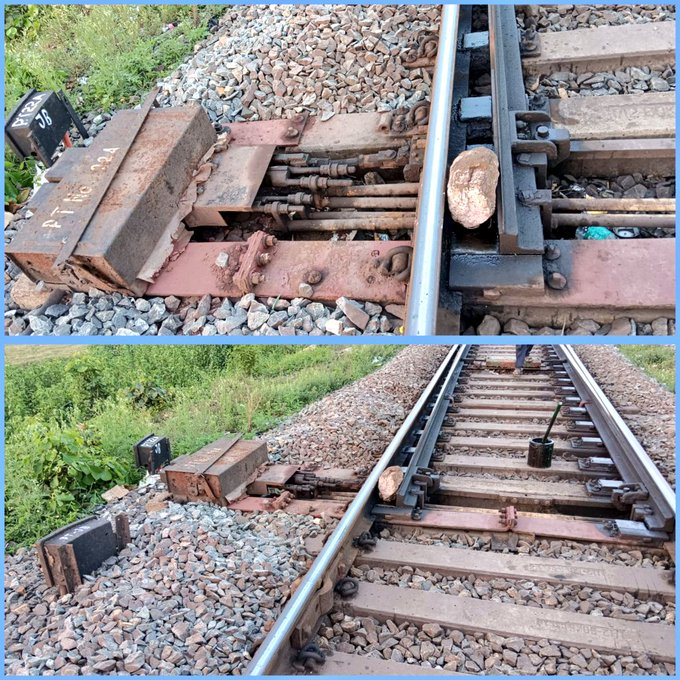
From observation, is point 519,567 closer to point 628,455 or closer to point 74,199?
point 628,455

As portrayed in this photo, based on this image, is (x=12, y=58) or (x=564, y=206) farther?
(x=12, y=58)

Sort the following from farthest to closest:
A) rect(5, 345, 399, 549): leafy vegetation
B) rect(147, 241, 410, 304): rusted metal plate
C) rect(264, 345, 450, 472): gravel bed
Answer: rect(264, 345, 450, 472): gravel bed, rect(5, 345, 399, 549): leafy vegetation, rect(147, 241, 410, 304): rusted metal plate

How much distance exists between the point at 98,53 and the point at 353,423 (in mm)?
5402

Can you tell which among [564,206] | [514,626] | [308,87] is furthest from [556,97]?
[514,626]

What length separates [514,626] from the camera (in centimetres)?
246

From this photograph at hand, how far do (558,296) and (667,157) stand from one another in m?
1.64

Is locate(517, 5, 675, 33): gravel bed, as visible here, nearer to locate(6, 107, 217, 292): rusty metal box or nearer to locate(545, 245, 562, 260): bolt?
locate(545, 245, 562, 260): bolt

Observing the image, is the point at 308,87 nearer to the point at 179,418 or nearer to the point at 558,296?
the point at 558,296

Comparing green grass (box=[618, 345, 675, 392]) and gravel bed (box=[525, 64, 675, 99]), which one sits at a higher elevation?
gravel bed (box=[525, 64, 675, 99])

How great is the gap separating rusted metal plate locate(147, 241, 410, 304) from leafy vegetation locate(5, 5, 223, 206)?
8.01 ft

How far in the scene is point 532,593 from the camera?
8.79ft

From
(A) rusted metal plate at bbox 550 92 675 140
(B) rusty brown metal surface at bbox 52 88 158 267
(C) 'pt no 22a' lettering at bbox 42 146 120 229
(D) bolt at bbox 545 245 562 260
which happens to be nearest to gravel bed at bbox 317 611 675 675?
(D) bolt at bbox 545 245 562 260

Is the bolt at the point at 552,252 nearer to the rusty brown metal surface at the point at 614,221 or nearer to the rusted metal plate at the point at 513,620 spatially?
the rusty brown metal surface at the point at 614,221

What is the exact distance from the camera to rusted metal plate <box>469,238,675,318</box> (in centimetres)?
309
